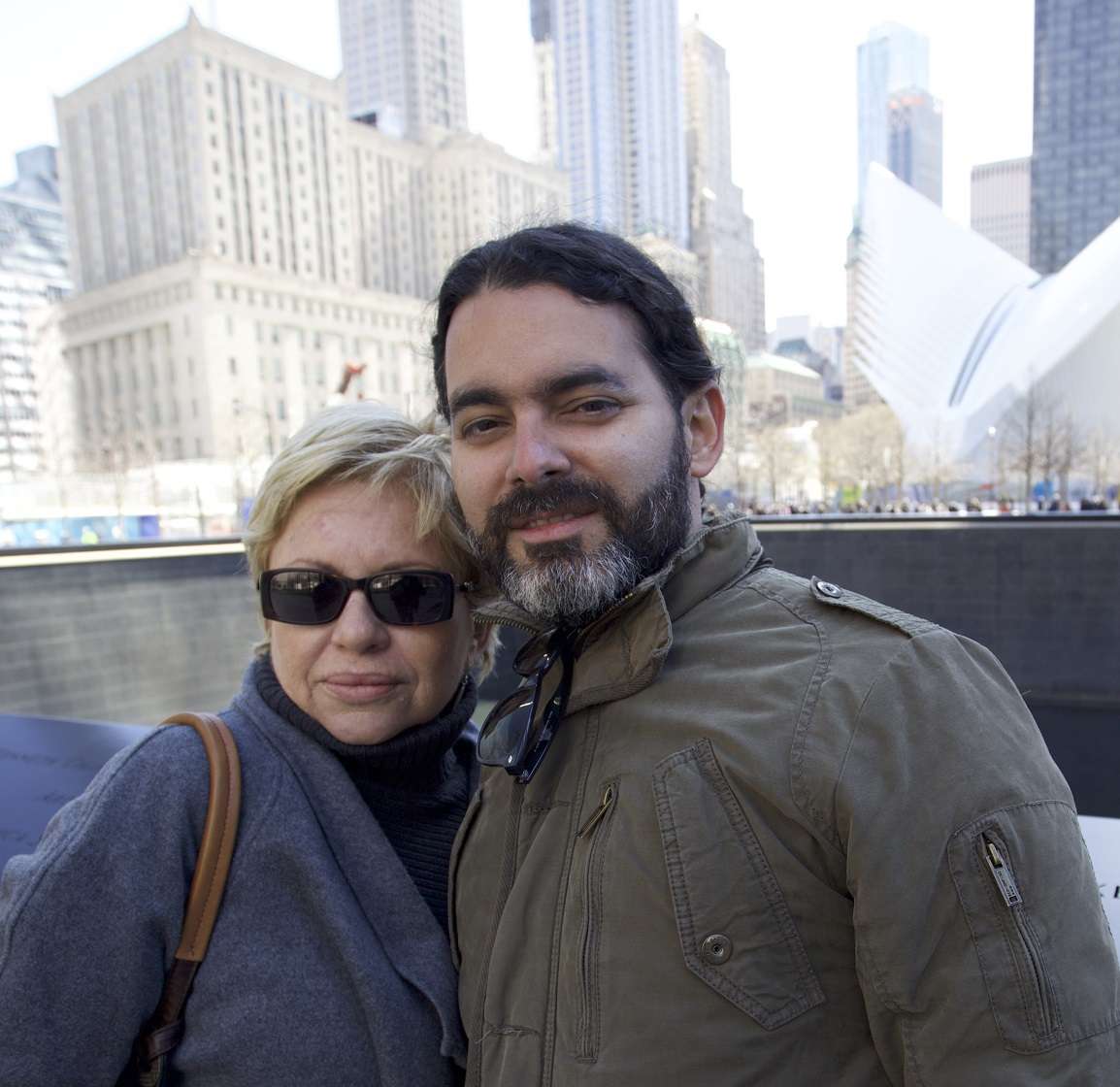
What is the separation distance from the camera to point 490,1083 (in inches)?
49.4

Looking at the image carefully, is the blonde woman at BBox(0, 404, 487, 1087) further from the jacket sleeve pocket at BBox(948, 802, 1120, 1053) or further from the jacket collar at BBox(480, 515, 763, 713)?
the jacket sleeve pocket at BBox(948, 802, 1120, 1053)

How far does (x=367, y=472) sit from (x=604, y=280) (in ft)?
1.91

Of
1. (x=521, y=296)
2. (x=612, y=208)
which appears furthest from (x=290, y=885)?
(x=612, y=208)

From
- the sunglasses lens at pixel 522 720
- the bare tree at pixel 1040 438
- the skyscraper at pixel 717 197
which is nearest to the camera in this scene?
the sunglasses lens at pixel 522 720

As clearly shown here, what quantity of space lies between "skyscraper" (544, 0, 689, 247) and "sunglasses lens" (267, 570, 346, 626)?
343 feet

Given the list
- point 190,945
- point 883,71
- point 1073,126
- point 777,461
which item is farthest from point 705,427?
point 883,71

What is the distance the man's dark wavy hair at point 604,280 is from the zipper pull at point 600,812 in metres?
0.61

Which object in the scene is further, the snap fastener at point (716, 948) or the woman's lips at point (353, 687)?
the woman's lips at point (353, 687)

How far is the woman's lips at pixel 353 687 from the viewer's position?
1.65 metres

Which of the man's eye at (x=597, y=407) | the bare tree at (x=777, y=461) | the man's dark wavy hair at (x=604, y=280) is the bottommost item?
the bare tree at (x=777, y=461)

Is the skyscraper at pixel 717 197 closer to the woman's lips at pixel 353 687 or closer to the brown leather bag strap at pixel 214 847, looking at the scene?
the woman's lips at pixel 353 687

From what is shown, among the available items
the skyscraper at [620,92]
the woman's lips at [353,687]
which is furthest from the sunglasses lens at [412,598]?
the skyscraper at [620,92]

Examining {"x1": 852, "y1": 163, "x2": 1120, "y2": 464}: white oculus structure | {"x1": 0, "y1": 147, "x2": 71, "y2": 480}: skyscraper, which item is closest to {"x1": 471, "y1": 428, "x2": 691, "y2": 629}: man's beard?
{"x1": 852, "y1": 163, "x2": 1120, "y2": 464}: white oculus structure

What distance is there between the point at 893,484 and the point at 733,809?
1721 inches
